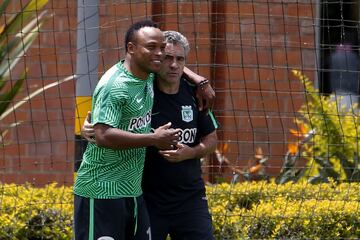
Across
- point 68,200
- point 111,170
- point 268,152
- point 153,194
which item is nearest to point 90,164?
point 111,170

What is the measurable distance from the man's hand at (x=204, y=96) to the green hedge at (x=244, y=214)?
1424mm

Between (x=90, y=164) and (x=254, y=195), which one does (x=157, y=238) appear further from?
(x=254, y=195)

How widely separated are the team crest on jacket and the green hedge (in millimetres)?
1506

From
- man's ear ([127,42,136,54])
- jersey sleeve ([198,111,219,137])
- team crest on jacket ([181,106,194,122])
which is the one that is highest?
man's ear ([127,42,136,54])

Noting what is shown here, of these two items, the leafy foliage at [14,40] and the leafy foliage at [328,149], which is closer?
the leafy foliage at [14,40]

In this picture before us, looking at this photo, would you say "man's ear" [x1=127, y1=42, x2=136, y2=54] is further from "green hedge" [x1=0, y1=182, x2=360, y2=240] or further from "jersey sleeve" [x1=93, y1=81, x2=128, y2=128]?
"green hedge" [x1=0, y1=182, x2=360, y2=240]

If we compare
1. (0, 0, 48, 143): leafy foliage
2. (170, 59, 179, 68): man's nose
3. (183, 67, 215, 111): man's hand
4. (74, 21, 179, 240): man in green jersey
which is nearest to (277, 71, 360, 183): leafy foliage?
(0, 0, 48, 143): leafy foliage

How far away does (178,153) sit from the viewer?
5848mm

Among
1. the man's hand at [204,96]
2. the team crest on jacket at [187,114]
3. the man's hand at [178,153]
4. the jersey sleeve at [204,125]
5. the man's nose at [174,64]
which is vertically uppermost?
the man's nose at [174,64]

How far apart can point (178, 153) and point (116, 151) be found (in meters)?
0.39

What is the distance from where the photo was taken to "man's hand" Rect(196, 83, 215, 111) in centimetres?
623

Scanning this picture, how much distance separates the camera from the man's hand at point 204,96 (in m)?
6.23

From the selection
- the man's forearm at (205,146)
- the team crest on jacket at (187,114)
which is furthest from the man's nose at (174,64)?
the man's forearm at (205,146)

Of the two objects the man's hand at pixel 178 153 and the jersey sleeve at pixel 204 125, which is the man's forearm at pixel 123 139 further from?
the jersey sleeve at pixel 204 125
